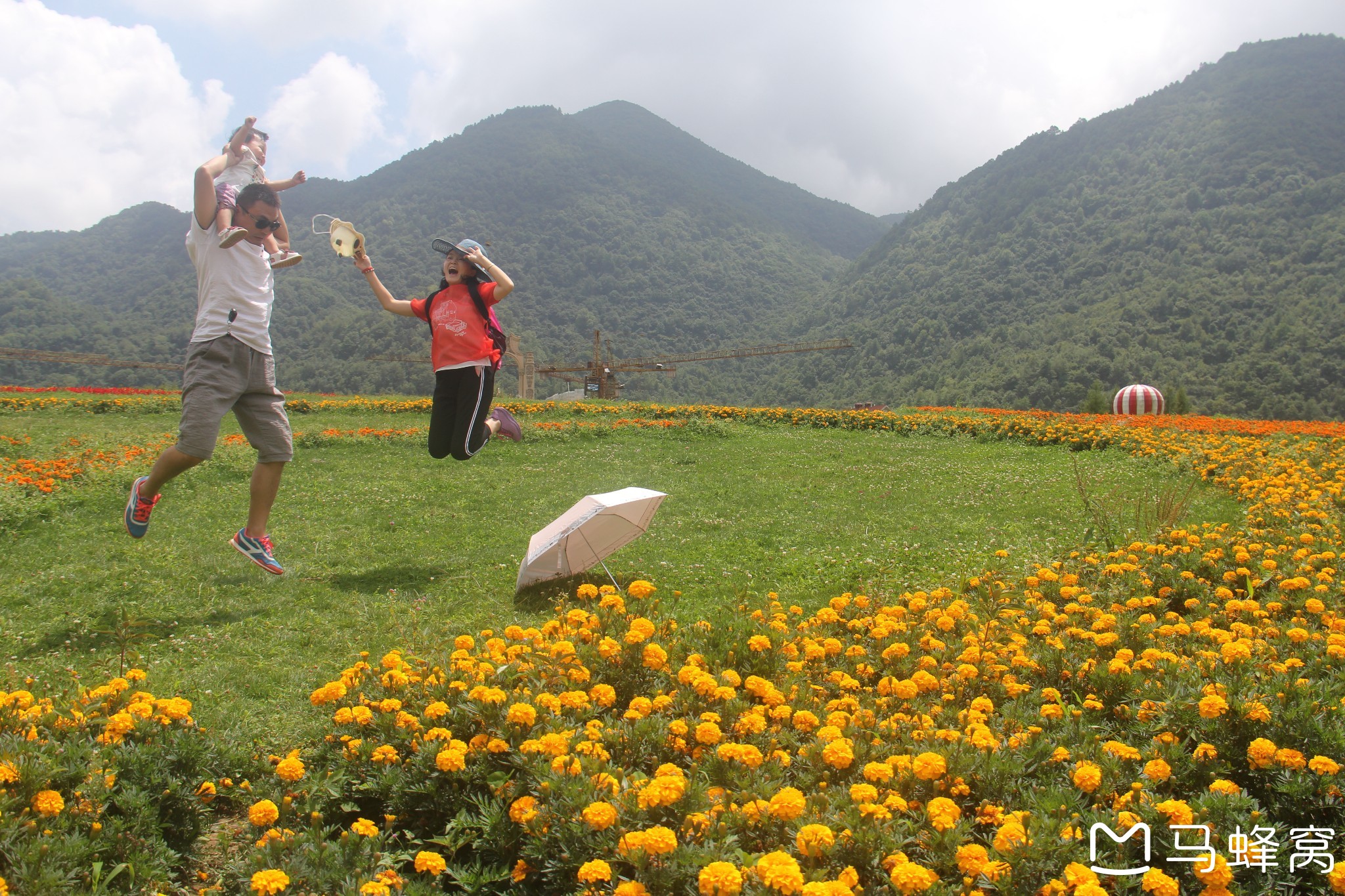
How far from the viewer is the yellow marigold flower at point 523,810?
6.45 feet

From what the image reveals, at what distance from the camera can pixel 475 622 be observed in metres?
4.34

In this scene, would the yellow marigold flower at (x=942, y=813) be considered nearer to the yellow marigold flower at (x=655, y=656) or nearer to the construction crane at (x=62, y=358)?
the yellow marigold flower at (x=655, y=656)

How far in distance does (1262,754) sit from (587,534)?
11.0ft

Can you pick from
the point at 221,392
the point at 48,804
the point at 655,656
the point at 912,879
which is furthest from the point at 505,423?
the point at 912,879

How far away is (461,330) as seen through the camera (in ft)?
16.9

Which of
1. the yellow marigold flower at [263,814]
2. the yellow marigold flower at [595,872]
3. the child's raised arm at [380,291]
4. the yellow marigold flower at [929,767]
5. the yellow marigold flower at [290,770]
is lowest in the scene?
the yellow marigold flower at [263,814]

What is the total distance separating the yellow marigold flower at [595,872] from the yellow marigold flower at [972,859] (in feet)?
2.72

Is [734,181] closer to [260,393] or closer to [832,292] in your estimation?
[832,292]

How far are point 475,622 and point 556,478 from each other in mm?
5073

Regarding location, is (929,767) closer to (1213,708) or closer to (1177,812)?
(1177,812)

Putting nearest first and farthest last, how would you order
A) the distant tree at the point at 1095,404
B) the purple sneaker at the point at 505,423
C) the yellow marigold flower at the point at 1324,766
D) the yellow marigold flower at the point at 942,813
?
1. the yellow marigold flower at the point at 942,813
2. the yellow marigold flower at the point at 1324,766
3. the purple sneaker at the point at 505,423
4. the distant tree at the point at 1095,404

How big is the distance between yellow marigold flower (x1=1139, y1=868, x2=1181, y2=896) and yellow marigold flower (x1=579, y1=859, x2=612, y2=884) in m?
1.19

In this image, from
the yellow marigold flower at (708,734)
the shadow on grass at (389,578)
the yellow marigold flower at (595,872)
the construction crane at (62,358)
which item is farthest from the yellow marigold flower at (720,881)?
the construction crane at (62,358)

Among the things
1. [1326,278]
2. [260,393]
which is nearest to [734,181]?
[1326,278]
